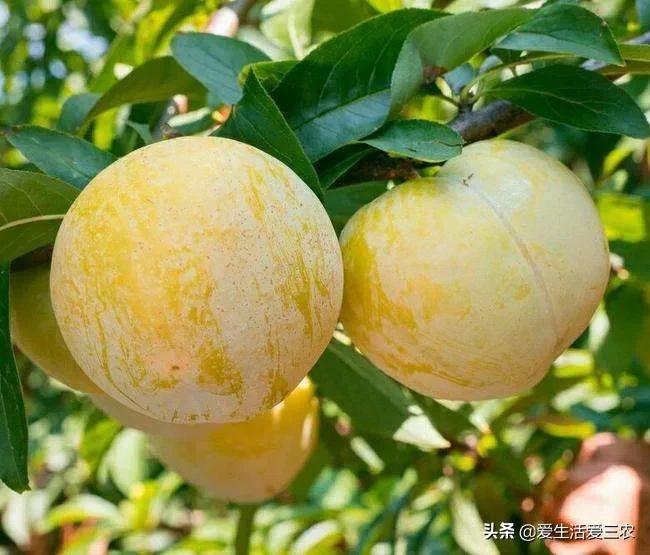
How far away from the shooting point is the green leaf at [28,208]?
75 centimetres

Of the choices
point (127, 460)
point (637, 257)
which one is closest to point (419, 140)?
point (637, 257)

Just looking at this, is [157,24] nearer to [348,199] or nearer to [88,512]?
[348,199]

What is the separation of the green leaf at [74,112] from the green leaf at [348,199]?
1.37 feet

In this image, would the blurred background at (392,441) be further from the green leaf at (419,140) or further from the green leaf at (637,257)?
the green leaf at (419,140)

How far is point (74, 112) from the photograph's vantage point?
46.7 inches

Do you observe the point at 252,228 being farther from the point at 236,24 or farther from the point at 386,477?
the point at 386,477

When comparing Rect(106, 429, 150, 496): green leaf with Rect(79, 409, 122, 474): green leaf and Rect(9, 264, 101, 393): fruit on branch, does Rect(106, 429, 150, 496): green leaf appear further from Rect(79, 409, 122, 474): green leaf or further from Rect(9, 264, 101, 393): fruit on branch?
Rect(9, 264, 101, 393): fruit on branch

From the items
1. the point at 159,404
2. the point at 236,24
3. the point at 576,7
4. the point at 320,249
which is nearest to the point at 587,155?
the point at 236,24

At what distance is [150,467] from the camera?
7.69ft

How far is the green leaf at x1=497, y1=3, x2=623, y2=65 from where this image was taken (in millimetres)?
746

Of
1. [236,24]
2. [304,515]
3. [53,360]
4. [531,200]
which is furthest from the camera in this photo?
[304,515]

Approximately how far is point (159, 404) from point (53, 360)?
0.87ft

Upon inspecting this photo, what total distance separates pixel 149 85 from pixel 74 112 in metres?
0.12

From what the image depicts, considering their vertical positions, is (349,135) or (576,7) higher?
(576,7)
